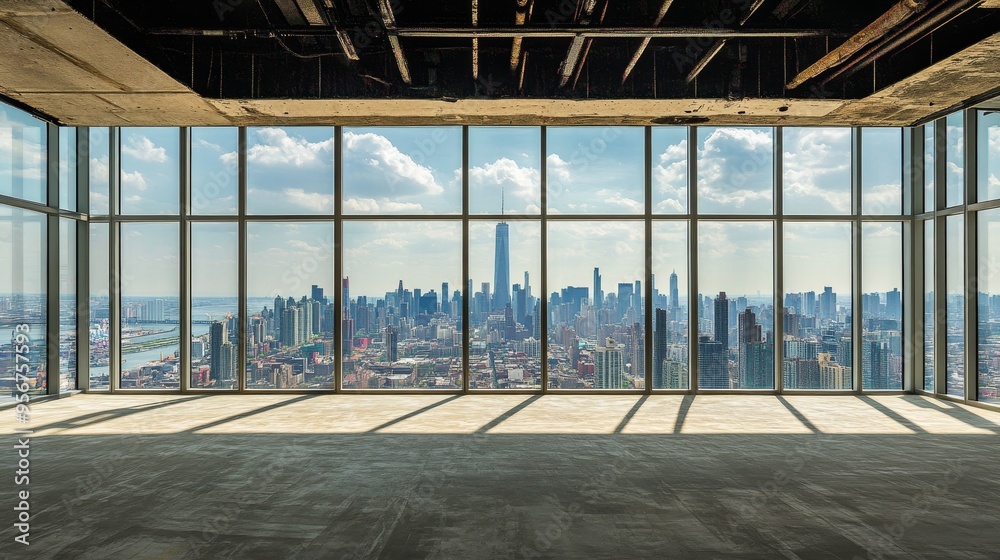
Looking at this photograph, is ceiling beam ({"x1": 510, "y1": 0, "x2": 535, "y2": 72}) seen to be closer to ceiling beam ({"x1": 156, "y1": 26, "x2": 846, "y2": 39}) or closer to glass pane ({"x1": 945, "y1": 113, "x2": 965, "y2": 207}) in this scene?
ceiling beam ({"x1": 156, "y1": 26, "x2": 846, "y2": 39})

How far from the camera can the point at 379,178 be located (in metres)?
8.64

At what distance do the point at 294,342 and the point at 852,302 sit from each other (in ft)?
26.7

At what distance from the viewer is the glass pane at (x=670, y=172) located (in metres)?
8.55

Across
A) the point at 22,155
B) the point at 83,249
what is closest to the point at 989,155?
the point at 83,249

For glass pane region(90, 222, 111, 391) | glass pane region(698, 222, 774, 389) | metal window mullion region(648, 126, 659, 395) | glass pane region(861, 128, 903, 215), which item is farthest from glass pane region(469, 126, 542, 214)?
glass pane region(90, 222, 111, 391)

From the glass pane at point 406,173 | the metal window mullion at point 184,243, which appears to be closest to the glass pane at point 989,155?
the glass pane at point 406,173

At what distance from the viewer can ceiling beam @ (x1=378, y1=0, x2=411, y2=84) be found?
12.5 ft

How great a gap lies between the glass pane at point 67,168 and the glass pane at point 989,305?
12.4 m

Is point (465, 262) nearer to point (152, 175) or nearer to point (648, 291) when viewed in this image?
point (648, 291)

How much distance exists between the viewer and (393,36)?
4.18 metres

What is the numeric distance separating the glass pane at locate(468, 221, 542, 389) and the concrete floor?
1.26 metres

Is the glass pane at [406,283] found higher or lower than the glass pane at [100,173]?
lower

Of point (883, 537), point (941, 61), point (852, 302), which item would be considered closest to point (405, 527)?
point (883, 537)

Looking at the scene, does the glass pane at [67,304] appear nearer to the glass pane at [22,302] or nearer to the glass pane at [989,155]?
the glass pane at [22,302]
